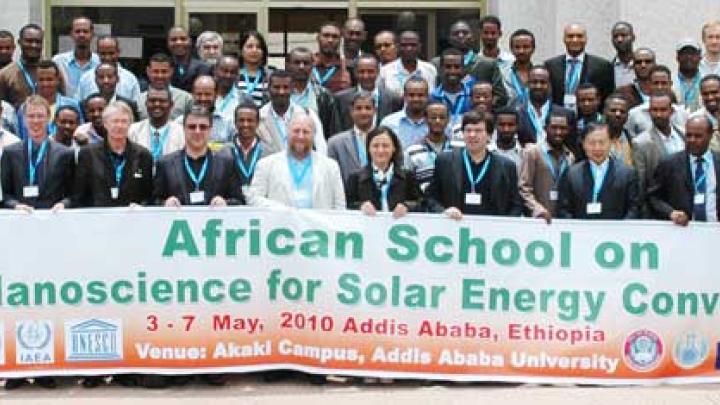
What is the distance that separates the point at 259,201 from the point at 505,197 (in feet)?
5.10

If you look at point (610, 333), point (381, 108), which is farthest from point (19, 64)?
point (610, 333)

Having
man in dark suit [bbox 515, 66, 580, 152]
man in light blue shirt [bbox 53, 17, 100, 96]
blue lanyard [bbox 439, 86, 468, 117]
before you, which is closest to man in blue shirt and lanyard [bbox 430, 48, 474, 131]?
blue lanyard [bbox 439, 86, 468, 117]

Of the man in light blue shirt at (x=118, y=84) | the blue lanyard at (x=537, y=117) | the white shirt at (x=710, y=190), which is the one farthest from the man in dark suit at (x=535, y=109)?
the man in light blue shirt at (x=118, y=84)

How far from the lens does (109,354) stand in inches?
308

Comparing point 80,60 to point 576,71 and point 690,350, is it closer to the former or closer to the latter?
point 576,71

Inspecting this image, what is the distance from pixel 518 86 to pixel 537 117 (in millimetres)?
744

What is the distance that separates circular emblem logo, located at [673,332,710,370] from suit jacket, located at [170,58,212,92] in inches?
179

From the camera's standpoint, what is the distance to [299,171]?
802cm

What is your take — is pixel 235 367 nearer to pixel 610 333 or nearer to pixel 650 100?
pixel 610 333

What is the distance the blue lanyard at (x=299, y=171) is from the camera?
26.2 feet

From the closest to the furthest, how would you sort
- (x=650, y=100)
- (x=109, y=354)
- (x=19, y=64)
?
(x=109, y=354), (x=650, y=100), (x=19, y=64)

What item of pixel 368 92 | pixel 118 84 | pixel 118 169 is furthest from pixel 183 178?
pixel 118 84

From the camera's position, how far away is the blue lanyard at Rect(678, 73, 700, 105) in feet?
34.1

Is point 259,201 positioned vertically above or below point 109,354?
above
